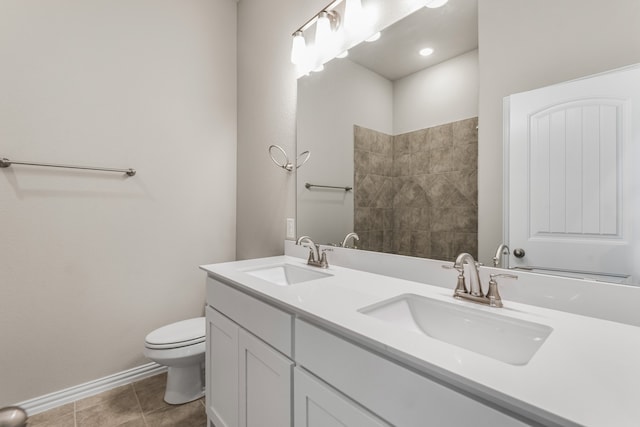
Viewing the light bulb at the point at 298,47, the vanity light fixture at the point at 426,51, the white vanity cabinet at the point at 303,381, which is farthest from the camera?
the light bulb at the point at 298,47

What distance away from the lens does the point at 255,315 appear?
1068mm

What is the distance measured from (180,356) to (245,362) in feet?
2.28

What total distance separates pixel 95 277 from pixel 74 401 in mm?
698

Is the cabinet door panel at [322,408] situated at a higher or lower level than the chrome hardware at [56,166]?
lower

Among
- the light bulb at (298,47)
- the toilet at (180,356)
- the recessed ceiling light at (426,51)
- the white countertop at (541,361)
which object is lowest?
the toilet at (180,356)

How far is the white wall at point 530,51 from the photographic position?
792 millimetres

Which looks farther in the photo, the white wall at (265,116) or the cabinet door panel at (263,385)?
the white wall at (265,116)

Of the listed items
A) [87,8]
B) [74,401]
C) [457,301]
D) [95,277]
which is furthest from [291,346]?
[87,8]

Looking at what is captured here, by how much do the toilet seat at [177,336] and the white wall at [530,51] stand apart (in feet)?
5.05

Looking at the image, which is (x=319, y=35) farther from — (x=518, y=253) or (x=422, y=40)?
(x=518, y=253)

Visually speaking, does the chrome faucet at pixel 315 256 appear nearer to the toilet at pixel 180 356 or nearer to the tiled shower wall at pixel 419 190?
the tiled shower wall at pixel 419 190

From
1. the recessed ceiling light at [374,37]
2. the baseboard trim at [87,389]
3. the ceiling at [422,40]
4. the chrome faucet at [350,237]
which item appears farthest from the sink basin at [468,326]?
the baseboard trim at [87,389]

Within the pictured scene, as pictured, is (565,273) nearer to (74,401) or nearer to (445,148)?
(445,148)

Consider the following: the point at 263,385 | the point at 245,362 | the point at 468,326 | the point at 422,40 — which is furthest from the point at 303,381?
the point at 422,40
